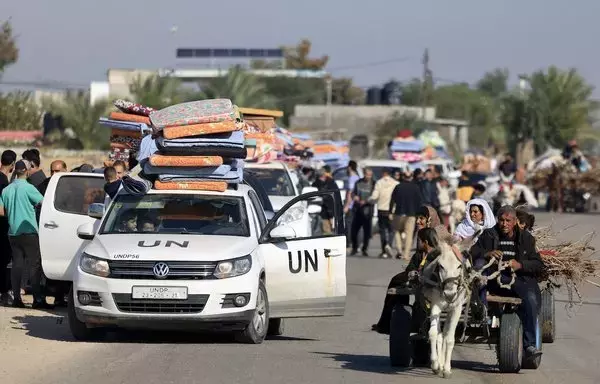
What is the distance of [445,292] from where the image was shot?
35.3 ft

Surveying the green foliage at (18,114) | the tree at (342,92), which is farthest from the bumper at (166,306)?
the tree at (342,92)

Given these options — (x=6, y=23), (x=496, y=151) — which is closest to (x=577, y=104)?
(x=496, y=151)

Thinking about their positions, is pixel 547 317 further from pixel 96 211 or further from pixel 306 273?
pixel 96 211

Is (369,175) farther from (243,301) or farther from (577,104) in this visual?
(577,104)

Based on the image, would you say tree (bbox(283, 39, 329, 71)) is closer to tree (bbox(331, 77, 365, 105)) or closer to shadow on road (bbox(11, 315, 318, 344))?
tree (bbox(331, 77, 365, 105))

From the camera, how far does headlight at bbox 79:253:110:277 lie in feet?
42.4

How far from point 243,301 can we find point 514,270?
2.73 m

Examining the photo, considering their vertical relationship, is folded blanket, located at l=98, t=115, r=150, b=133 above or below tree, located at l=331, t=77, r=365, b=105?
above

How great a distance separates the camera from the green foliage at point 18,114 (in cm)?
5103

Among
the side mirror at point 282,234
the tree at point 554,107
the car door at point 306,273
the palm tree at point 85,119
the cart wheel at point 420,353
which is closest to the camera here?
the cart wheel at point 420,353

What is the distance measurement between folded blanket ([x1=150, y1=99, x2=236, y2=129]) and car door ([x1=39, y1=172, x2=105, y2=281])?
6.11ft

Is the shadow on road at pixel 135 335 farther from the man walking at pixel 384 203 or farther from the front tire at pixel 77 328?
the man walking at pixel 384 203

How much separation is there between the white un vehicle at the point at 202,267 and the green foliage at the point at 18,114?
37.6m

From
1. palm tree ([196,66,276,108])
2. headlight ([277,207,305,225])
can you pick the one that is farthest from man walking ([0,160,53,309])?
palm tree ([196,66,276,108])
